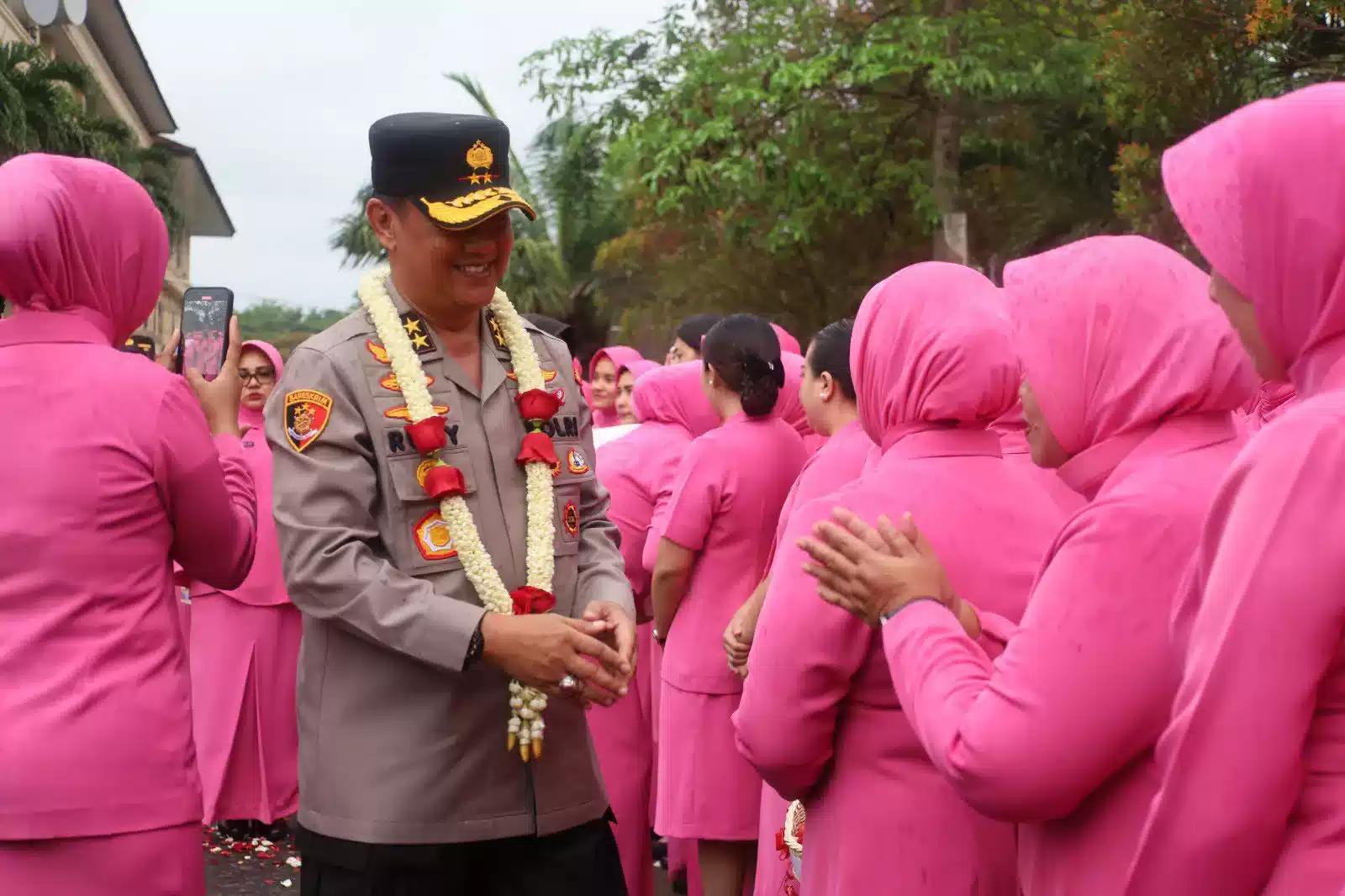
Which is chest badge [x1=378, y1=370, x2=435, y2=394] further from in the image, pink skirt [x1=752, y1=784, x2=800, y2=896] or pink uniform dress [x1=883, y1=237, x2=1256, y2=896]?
pink skirt [x1=752, y1=784, x2=800, y2=896]

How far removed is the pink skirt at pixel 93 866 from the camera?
9.97 ft

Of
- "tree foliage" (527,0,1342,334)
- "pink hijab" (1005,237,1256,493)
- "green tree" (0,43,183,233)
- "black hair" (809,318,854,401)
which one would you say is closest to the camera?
"pink hijab" (1005,237,1256,493)

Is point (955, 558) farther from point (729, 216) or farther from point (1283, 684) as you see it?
point (729, 216)

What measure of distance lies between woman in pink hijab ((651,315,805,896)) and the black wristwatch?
2.68 m

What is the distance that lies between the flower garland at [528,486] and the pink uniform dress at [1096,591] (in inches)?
35.2

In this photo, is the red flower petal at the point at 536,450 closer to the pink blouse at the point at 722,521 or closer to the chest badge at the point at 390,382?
the chest badge at the point at 390,382

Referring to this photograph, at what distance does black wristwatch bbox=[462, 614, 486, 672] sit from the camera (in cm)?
297

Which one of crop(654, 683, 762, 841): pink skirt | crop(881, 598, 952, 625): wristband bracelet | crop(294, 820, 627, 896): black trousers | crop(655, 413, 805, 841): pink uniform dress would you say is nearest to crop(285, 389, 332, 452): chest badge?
crop(294, 820, 627, 896): black trousers

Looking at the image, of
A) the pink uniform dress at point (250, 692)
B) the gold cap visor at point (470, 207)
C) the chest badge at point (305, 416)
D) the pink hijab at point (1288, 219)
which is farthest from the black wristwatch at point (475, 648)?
the pink uniform dress at point (250, 692)

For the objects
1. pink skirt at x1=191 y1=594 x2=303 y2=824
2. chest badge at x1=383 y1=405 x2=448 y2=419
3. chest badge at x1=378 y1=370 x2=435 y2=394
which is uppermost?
chest badge at x1=378 y1=370 x2=435 y2=394

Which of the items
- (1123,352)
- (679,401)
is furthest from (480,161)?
(679,401)

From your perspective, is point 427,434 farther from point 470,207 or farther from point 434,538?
point 470,207

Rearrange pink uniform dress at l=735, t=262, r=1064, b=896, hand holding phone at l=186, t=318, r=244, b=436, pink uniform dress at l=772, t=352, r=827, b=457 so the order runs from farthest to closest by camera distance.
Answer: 1. pink uniform dress at l=772, t=352, r=827, b=457
2. hand holding phone at l=186, t=318, r=244, b=436
3. pink uniform dress at l=735, t=262, r=1064, b=896

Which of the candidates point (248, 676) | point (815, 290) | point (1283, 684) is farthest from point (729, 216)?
point (1283, 684)
